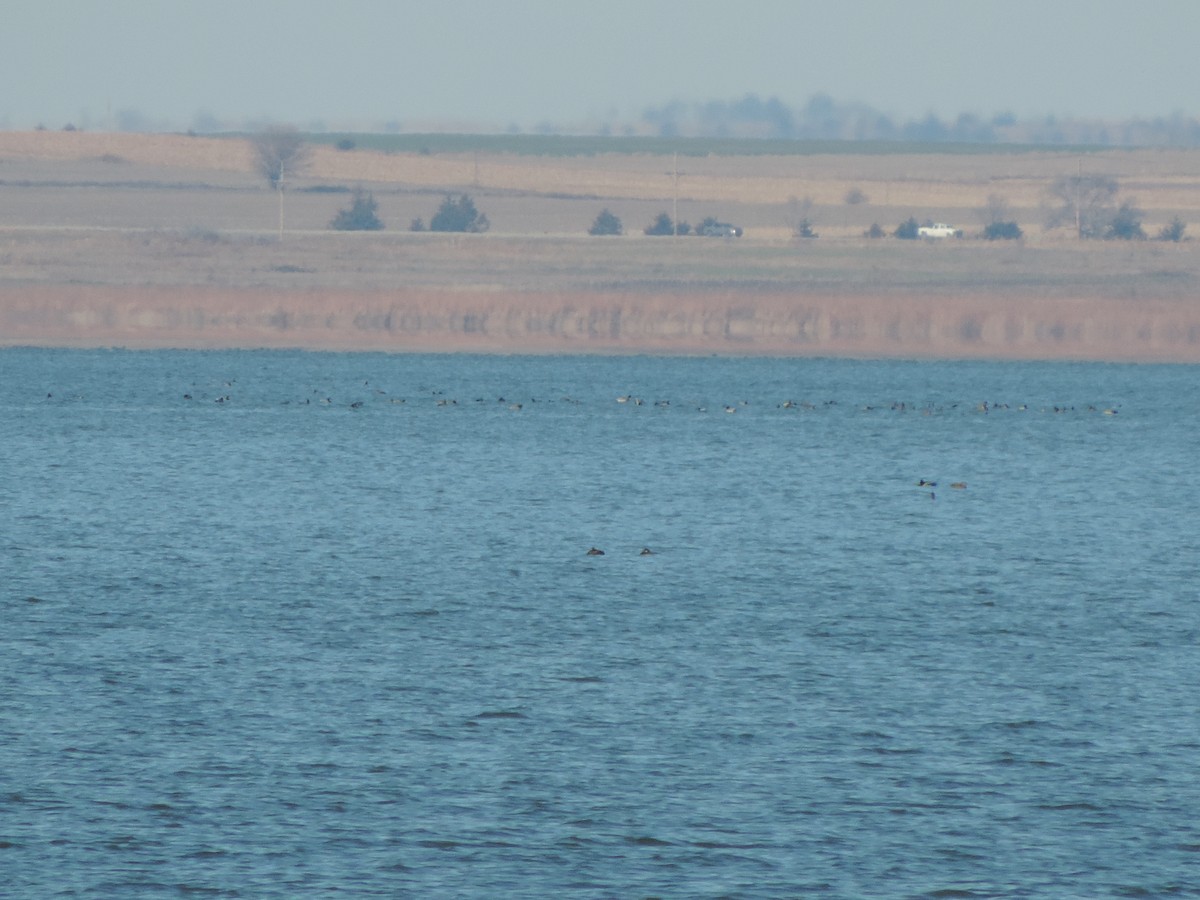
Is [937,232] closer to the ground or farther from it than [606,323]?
farther from it

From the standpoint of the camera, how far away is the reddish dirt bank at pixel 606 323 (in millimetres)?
150250

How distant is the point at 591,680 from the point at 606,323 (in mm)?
123402

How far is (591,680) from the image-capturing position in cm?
3052

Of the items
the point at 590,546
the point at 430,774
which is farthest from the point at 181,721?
the point at 590,546

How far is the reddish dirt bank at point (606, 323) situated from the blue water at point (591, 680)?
8017 centimetres

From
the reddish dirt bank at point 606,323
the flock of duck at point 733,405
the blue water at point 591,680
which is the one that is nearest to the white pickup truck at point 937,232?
the reddish dirt bank at point 606,323

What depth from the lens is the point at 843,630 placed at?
35.5 meters

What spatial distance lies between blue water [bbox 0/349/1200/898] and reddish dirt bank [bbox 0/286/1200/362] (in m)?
80.2

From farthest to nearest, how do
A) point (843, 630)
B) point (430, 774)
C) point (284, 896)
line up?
point (843, 630)
point (430, 774)
point (284, 896)

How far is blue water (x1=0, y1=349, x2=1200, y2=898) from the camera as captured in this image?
2202cm

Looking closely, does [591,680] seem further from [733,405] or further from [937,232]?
[937,232]

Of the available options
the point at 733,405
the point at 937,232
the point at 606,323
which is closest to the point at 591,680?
the point at 733,405

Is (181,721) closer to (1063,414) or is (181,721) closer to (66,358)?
(1063,414)

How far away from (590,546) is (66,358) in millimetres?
100050
